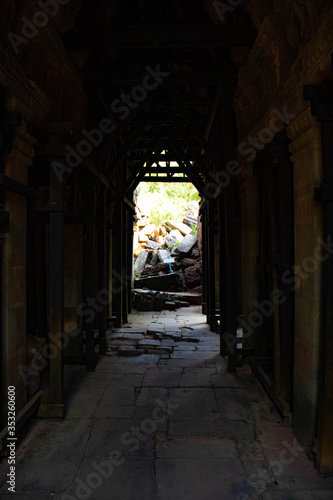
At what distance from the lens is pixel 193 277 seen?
16.5 m

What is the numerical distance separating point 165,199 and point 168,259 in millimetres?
14973

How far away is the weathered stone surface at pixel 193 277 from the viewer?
53.6 ft

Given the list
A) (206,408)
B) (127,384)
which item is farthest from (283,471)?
(127,384)

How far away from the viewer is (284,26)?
143 inches

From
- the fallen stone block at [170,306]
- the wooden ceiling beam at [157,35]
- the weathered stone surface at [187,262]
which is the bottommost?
the fallen stone block at [170,306]

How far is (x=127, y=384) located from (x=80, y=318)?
1.60 m

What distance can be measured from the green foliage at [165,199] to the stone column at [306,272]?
90.6 feet

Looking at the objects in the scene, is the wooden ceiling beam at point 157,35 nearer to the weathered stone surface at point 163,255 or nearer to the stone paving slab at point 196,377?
the stone paving slab at point 196,377

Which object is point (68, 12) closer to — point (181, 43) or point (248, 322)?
point (181, 43)

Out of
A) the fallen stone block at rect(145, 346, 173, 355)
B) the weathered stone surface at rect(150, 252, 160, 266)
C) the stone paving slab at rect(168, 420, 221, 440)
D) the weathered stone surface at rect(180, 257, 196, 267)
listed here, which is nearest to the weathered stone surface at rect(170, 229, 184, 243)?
the weathered stone surface at rect(150, 252, 160, 266)

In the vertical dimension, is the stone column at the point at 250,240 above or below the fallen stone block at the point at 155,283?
above

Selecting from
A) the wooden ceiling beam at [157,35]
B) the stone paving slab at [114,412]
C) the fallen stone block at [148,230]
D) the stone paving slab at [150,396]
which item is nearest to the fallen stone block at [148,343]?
the stone paving slab at [150,396]

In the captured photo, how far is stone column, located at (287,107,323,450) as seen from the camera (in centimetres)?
310

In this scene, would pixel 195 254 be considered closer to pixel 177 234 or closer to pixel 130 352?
pixel 177 234
